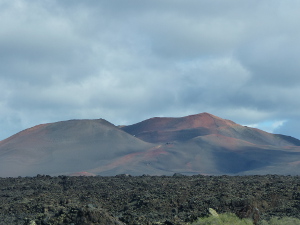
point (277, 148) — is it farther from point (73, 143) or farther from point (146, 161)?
point (73, 143)

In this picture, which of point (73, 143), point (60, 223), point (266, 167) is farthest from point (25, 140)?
point (60, 223)

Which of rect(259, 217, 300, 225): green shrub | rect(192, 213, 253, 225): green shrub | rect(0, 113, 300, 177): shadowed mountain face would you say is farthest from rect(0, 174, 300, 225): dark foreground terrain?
rect(0, 113, 300, 177): shadowed mountain face

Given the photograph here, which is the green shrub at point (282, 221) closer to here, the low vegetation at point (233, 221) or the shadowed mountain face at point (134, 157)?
the low vegetation at point (233, 221)

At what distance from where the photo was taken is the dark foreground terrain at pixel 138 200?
30.2 meters

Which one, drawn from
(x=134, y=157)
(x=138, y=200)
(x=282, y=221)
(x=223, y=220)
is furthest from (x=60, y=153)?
(x=223, y=220)

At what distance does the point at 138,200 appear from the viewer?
136 feet

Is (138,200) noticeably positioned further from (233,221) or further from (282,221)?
(233,221)

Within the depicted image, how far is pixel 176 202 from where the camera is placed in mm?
40031

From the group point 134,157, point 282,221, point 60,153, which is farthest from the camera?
point 60,153

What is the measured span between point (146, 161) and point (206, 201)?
13080 centimetres

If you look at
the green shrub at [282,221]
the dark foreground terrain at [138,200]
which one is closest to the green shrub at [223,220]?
the dark foreground terrain at [138,200]

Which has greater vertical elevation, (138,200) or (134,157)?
(134,157)

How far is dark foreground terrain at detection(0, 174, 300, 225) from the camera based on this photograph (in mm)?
30161

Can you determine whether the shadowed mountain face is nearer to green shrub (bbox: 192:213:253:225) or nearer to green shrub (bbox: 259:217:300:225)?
green shrub (bbox: 259:217:300:225)
